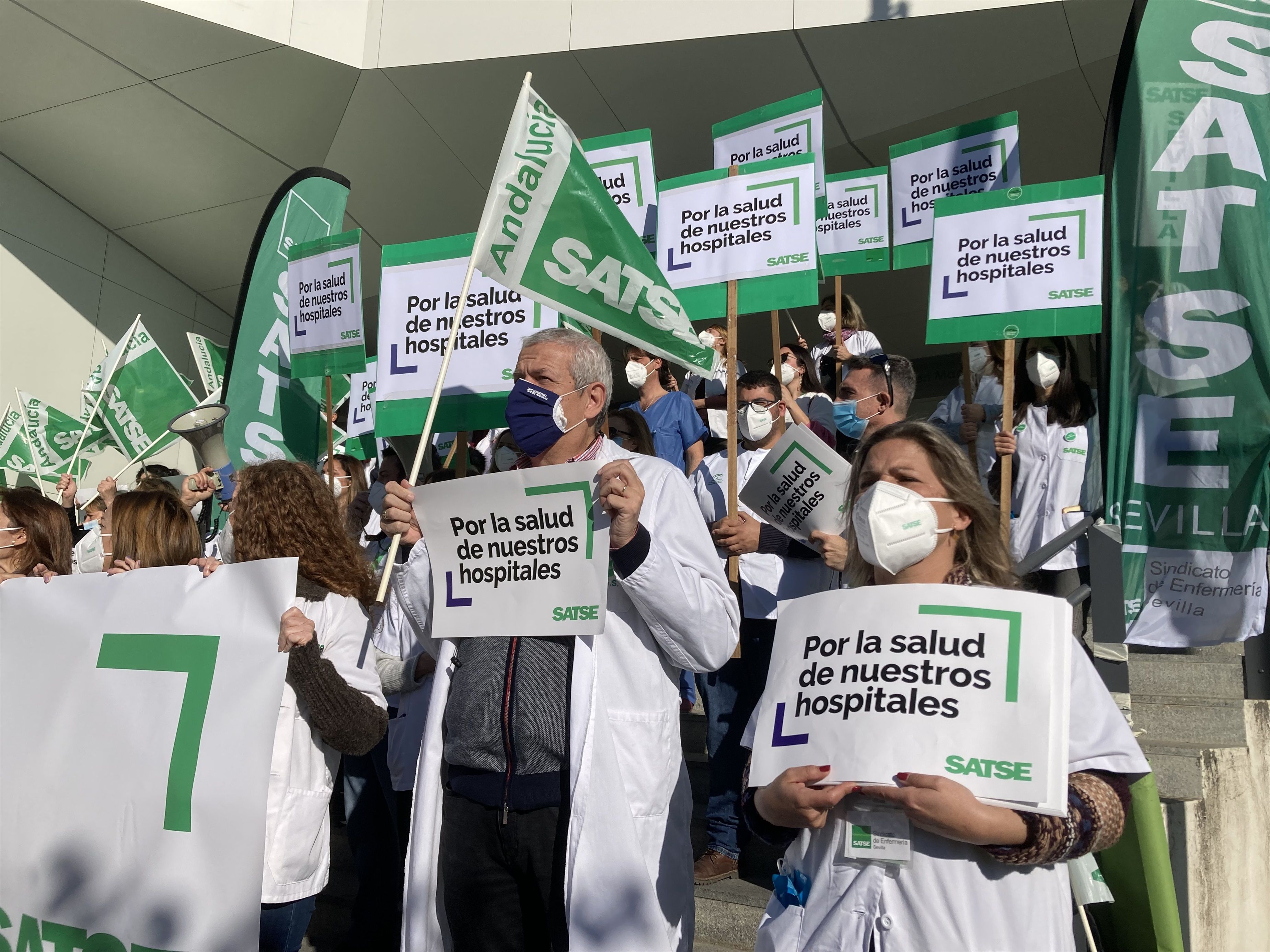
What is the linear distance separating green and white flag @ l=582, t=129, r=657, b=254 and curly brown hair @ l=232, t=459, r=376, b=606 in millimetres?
3673

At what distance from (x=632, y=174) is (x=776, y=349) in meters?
1.66

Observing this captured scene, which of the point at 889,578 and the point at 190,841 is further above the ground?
the point at 889,578

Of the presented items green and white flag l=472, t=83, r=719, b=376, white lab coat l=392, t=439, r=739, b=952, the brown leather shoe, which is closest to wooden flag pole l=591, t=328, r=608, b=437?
green and white flag l=472, t=83, r=719, b=376

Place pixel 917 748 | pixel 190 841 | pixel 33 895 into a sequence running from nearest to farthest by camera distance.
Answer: pixel 917 748, pixel 190 841, pixel 33 895

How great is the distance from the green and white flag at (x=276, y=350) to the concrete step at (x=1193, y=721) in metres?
4.91

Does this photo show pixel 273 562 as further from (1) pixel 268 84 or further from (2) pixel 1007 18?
(1) pixel 268 84

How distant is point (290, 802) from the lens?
8.99ft

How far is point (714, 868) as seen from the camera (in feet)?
13.1

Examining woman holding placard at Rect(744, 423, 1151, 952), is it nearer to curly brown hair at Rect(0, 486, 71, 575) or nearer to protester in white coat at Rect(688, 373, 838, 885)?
protester in white coat at Rect(688, 373, 838, 885)

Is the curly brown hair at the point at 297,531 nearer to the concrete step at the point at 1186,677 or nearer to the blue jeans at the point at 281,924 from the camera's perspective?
the blue jeans at the point at 281,924

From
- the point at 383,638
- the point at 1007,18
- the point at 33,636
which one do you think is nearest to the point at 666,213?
the point at 383,638

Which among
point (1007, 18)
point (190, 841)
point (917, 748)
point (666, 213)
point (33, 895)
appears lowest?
point (33, 895)

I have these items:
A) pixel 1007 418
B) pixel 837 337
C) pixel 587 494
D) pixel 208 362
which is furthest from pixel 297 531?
pixel 208 362

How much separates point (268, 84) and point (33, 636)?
8868 millimetres
